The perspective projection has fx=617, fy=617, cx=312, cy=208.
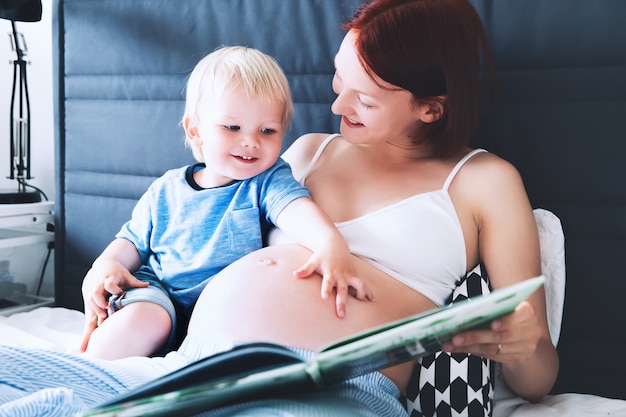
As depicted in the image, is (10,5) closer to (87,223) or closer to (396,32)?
(87,223)

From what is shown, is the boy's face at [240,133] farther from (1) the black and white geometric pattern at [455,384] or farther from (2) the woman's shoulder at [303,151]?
(1) the black and white geometric pattern at [455,384]

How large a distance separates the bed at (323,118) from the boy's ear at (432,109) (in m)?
0.22

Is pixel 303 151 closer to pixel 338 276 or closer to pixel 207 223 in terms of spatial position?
pixel 207 223

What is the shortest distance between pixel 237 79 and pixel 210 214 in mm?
287

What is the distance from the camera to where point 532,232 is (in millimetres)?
1142

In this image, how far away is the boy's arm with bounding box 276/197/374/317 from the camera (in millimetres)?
1073

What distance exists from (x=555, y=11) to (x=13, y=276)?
1.78m

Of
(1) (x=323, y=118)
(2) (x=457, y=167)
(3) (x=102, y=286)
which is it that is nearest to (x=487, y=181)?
(2) (x=457, y=167)

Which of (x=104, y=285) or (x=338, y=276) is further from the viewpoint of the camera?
(x=104, y=285)

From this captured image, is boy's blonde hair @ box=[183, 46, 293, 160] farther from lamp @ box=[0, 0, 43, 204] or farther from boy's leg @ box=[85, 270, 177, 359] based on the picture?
lamp @ box=[0, 0, 43, 204]

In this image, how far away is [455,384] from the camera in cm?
111

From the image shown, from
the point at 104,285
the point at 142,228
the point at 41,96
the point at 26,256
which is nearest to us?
the point at 104,285

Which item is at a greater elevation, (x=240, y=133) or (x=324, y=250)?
(x=240, y=133)

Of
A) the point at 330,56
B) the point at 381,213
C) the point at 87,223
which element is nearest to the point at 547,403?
the point at 381,213
